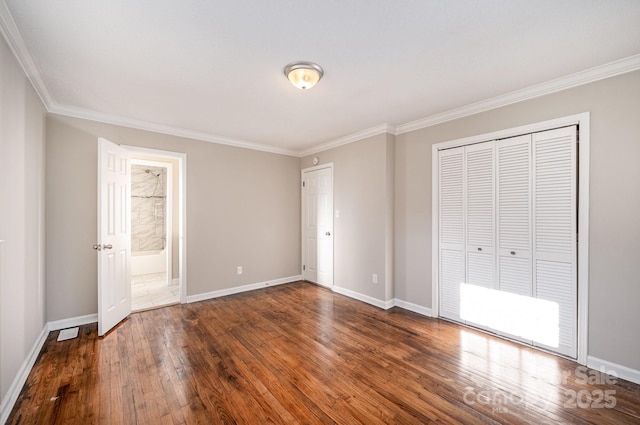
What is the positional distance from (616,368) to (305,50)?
3481 mm

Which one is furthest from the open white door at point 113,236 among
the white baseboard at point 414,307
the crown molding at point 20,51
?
the white baseboard at point 414,307

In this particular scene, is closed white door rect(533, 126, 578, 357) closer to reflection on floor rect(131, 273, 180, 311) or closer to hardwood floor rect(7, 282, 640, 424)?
hardwood floor rect(7, 282, 640, 424)

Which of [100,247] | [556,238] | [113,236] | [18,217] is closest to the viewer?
[18,217]

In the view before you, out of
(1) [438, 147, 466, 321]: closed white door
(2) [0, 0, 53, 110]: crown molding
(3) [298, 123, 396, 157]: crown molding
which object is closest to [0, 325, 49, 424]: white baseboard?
(2) [0, 0, 53, 110]: crown molding

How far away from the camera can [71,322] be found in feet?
10.2

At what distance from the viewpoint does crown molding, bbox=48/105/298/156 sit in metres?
3.12

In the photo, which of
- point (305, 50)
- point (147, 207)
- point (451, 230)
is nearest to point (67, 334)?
point (147, 207)

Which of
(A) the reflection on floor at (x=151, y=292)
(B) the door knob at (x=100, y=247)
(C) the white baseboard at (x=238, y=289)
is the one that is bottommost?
(A) the reflection on floor at (x=151, y=292)

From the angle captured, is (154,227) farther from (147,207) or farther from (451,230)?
(451,230)

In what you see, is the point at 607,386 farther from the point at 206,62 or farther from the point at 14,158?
the point at 14,158

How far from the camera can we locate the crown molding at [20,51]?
5.44ft

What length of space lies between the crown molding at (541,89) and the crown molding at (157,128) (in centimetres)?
254

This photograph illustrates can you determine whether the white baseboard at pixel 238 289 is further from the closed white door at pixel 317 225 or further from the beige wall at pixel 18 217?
the beige wall at pixel 18 217

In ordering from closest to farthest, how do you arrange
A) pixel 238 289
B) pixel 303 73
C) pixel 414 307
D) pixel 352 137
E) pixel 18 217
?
pixel 18 217 < pixel 303 73 < pixel 414 307 < pixel 352 137 < pixel 238 289
